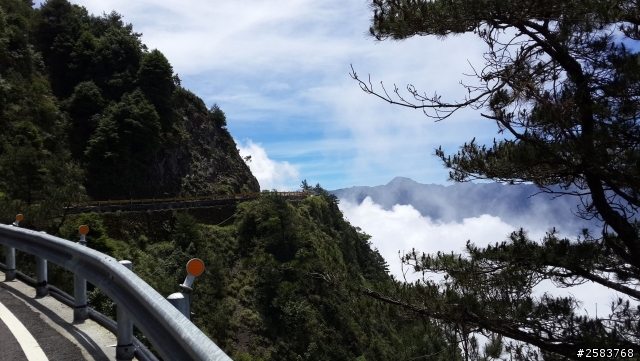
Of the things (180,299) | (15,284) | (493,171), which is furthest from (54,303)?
(493,171)

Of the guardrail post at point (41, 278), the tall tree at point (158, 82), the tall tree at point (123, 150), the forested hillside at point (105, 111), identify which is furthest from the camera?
the tall tree at point (158, 82)

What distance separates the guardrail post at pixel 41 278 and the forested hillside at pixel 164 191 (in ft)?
13.2

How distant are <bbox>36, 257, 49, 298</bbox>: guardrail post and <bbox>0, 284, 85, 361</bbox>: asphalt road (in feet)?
1.41

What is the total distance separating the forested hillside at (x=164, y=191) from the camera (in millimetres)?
17734

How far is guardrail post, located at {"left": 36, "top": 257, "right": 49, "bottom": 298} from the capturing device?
528 cm

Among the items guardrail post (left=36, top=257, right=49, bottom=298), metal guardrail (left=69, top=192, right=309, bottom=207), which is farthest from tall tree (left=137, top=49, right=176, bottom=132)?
guardrail post (left=36, top=257, right=49, bottom=298)

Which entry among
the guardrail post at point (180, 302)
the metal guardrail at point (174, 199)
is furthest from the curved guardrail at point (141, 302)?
the metal guardrail at point (174, 199)

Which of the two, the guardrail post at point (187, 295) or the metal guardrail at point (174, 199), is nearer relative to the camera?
the guardrail post at point (187, 295)

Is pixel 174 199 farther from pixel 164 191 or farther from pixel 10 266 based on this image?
pixel 10 266

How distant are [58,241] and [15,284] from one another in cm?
252

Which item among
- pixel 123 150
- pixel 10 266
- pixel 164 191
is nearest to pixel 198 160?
pixel 164 191

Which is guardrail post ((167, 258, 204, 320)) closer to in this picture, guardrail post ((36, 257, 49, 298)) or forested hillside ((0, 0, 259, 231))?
guardrail post ((36, 257, 49, 298))

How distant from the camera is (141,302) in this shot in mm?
2736

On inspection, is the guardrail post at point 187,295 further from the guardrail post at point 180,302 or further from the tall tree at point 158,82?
the tall tree at point 158,82
